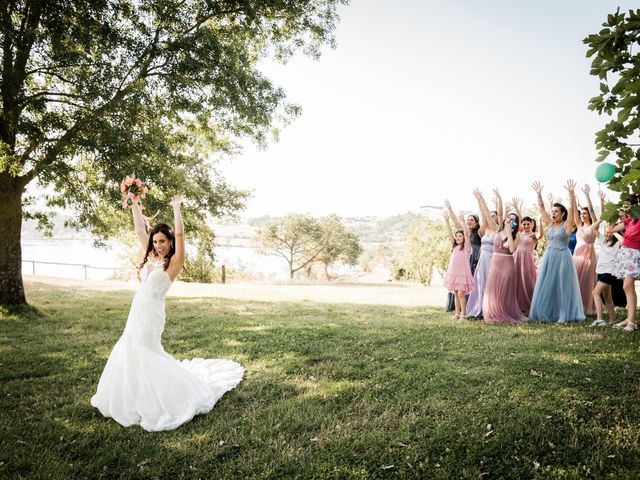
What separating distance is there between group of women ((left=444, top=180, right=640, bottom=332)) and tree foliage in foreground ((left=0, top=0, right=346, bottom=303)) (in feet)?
23.9

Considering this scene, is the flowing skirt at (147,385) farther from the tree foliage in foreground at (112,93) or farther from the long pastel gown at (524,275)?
the long pastel gown at (524,275)

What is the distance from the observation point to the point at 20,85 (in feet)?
28.0

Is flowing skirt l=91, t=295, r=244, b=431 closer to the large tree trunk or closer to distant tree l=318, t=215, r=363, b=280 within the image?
the large tree trunk

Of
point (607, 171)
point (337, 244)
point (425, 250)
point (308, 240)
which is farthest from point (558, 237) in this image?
point (308, 240)

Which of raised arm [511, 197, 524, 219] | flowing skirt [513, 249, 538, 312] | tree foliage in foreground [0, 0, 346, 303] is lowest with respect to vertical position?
flowing skirt [513, 249, 538, 312]

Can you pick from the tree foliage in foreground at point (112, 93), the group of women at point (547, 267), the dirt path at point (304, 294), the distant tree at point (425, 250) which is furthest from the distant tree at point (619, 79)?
the distant tree at point (425, 250)

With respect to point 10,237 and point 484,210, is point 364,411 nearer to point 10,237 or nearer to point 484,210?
point 484,210

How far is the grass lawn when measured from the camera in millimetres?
3711

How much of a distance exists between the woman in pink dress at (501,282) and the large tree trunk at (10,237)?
12566 mm

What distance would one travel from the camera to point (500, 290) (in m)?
9.26

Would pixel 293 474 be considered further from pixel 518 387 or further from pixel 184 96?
pixel 184 96

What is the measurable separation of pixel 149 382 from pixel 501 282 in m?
7.99

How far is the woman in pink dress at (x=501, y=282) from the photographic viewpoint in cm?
922

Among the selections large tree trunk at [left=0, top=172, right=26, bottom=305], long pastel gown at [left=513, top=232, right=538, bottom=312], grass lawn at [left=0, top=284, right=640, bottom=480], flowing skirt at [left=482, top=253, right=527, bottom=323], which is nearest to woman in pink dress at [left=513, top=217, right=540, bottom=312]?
long pastel gown at [left=513, top=232, right=538, bottom=312]
